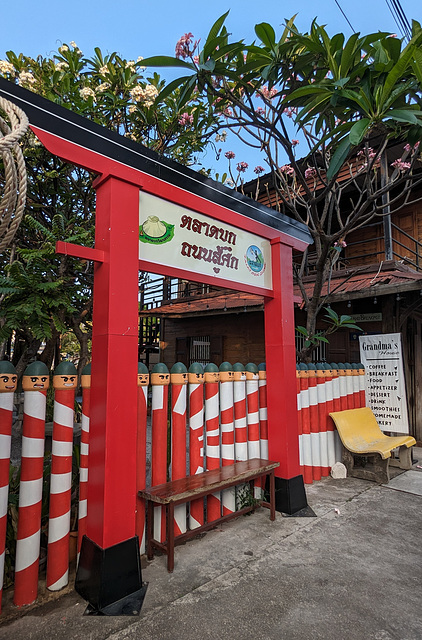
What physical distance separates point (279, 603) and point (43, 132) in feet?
11.6

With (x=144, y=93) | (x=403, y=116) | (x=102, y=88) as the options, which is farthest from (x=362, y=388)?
(x=102, y=88)

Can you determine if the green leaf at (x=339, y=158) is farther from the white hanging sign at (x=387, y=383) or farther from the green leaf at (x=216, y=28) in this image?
the white hanging sign at (x=387, y=383)

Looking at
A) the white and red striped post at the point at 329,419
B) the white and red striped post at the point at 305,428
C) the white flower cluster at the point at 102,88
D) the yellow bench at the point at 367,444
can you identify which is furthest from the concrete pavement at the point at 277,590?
the white flower cluster at the point at 102,88

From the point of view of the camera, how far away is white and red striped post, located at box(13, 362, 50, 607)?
7.80 feet

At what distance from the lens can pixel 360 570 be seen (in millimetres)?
2805

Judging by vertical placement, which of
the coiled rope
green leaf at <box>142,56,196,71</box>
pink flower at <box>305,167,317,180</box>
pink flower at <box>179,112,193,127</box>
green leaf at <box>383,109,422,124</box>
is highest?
pink flower at <box>305,167,317,180</box>

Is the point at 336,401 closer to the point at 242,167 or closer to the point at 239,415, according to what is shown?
the point at 239,415

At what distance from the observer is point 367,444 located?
5.26 meters

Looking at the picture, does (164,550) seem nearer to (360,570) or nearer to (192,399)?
(192,399)

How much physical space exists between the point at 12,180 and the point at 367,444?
218 inches

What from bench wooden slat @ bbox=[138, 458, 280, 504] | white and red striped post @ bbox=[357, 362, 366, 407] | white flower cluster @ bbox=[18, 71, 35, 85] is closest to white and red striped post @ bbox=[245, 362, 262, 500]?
bench wooden slat @ bbox=[138, 458, 280, 504]

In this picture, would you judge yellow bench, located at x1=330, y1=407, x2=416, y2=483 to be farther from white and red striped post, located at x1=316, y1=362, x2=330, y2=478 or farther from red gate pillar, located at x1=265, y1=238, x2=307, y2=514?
red gate pillar, located at x1=265, y1=238, x2=307, y2=514

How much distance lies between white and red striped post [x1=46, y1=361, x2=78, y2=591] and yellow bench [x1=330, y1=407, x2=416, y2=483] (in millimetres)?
3815

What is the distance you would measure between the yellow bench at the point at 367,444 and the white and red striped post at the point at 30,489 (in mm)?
4021
